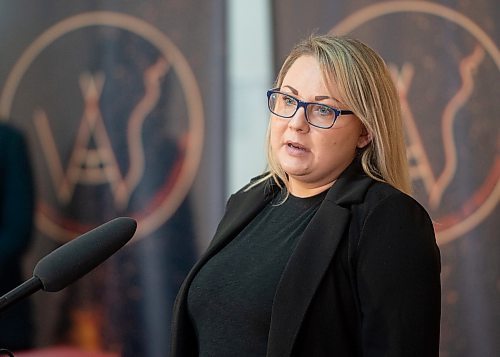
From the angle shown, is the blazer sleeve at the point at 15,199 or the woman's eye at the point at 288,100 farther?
the blazer sleeve at the point at 15,199

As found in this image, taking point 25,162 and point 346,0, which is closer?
point 346,0

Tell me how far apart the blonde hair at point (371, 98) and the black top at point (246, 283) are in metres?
0.12

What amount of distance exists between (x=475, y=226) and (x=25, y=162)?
131 cm

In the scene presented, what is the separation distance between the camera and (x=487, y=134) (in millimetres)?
2125

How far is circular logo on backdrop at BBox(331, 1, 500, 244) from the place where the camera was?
6.98ft

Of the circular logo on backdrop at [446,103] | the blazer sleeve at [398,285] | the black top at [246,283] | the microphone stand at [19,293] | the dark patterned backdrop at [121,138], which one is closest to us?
the microphone stand at [19,293]

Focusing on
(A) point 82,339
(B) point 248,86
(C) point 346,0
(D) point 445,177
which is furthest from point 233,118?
(A) point 82,339

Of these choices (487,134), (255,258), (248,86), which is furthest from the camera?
(248,86)

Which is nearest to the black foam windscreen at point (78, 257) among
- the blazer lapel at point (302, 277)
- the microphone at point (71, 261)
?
the microphone at point (71, 261)

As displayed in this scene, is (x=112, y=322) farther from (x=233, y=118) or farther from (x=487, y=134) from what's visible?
(x=487, y=134)

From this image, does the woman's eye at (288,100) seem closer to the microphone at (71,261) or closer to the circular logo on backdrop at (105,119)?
the microphone at (71,261)

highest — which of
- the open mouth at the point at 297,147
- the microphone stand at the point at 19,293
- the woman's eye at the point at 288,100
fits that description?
the woman's eye at the point at 288,100

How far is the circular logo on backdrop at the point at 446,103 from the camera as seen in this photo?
213 cm

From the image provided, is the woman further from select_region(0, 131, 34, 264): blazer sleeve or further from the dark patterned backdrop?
select_region(0, 131, 34, 264): blazer sleeve
